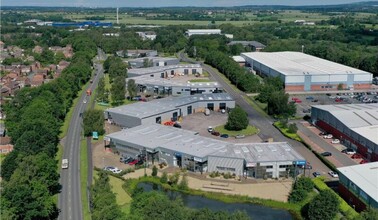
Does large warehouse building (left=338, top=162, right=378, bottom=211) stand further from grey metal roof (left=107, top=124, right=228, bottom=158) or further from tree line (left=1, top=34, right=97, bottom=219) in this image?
tree line (left=1, top=34, right=97, bottom=219)

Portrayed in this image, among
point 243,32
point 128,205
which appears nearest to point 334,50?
point 243,32

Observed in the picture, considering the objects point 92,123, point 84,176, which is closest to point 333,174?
point 84,176

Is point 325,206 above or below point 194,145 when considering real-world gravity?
below

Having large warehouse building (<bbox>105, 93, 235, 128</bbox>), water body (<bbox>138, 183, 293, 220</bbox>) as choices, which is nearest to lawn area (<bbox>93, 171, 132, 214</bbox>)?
water body (<bbox>138, 183, 293, 220</bbox>)

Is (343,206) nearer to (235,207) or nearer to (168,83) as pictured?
(235,207)

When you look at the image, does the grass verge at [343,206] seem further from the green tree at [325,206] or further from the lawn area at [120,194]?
the lawn area at [120,194]
